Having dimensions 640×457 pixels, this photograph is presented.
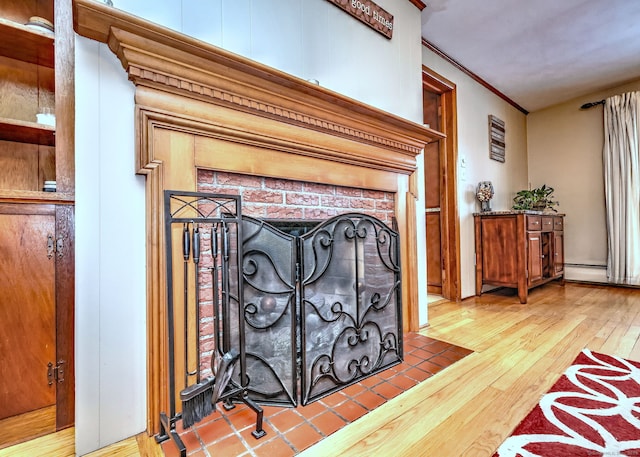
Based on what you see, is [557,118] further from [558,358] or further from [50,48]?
[50,48]

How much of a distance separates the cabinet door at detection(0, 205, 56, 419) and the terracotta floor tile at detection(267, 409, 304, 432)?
0.85 metres

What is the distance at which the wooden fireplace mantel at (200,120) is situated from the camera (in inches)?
36.4

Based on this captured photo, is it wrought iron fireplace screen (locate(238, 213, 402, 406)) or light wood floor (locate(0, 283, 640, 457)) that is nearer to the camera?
light wood floor (locate(0, 283, 640, 457))

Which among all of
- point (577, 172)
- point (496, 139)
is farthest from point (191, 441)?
point (577, 172)

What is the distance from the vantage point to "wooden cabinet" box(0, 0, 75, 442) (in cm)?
98

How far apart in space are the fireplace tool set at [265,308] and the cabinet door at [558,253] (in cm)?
285

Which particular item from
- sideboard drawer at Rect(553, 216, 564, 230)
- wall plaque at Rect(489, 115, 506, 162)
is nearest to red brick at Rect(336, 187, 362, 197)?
wall plaque at Rect(489, 115, 506, 162)

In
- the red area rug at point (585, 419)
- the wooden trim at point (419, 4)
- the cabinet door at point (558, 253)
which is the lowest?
the red area rug at point (585, 419)

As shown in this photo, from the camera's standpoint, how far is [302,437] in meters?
0.97

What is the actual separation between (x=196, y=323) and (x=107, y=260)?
344 millimetres

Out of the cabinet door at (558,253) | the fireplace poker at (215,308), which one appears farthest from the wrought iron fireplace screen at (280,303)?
the cabinet door at (558,253)

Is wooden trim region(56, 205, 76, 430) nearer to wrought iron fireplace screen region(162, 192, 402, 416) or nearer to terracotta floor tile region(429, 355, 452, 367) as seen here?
wrought iron fireplace screen region(162, 192, 402, 416)

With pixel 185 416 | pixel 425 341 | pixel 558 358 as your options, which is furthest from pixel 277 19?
pixel 558 358

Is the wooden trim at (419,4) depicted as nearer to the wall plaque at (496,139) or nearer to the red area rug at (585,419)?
the wall plaque at (496,139)
